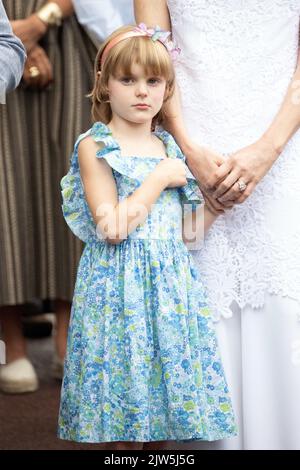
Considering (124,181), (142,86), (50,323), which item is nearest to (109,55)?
(142,86)

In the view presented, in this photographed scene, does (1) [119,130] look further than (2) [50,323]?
No

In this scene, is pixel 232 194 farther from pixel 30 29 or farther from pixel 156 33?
pixel 30 29

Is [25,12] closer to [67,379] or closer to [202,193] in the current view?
[202,193]

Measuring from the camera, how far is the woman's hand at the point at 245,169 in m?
2.38

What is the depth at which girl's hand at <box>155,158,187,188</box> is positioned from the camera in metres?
2.33

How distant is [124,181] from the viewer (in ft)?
7.72

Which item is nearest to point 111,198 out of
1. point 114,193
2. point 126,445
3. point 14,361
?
point 114,193

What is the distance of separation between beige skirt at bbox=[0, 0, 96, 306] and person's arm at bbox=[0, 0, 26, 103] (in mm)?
1198

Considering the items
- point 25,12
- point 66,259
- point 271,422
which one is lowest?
point 271,422

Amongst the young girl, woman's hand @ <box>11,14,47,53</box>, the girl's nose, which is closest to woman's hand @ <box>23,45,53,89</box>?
woman's hand @ <box>11,14,47,53</box>

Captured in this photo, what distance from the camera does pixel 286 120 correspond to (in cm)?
241

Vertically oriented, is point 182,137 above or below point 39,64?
below

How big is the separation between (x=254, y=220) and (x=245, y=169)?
0.43 ft

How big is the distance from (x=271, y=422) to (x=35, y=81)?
160 cm
